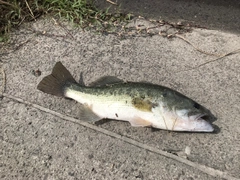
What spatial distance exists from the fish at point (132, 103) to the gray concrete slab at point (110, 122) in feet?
0.52

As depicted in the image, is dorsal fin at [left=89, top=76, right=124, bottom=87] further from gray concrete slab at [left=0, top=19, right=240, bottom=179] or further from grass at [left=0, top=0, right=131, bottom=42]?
grass at [left=0, top=0, right=131, bottom=42]

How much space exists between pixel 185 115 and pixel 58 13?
2.35 m

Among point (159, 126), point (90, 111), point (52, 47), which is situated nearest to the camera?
point (159, 126)

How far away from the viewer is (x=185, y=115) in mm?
2822

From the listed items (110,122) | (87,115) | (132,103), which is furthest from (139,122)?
(87,115)

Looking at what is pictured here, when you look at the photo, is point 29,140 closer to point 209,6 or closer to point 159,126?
point 159,126

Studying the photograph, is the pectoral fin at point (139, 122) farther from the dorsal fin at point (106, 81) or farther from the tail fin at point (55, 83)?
the tail fin at point (55, 83)

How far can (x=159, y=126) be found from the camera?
2920mm

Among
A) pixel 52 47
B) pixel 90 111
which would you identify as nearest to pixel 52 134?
pixel 90 111

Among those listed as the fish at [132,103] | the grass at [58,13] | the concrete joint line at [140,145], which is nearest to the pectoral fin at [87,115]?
the fish at [132,103]

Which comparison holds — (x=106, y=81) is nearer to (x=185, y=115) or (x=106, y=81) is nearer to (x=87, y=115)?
(x=87, y=115)

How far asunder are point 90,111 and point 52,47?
1.19m

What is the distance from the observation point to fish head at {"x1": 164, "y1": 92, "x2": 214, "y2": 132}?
281 cm

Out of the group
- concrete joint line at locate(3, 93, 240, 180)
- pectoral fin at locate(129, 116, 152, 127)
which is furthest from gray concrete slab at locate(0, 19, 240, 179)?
pectoral fin at locate(129, 116, 152, 127)
